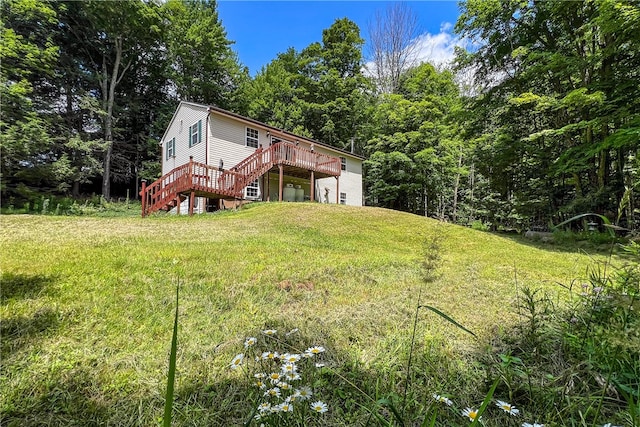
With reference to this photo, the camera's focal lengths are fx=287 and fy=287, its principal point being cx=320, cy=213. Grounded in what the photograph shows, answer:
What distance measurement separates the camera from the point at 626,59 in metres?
8.52

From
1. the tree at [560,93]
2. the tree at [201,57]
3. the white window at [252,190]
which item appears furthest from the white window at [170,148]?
the tree at [560,93]

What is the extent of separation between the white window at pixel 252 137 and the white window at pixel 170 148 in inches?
183

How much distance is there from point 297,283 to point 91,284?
1931mm

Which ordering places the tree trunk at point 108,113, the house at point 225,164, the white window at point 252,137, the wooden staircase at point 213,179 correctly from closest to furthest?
the wooden staircase at point 213,179
the house at point 225,164
the white window at point 252,137
the tree trunk at point 108,113

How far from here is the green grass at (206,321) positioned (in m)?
1.41

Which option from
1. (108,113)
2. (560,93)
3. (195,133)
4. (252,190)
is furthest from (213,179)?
(560,93)

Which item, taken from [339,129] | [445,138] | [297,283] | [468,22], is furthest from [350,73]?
[297,283]

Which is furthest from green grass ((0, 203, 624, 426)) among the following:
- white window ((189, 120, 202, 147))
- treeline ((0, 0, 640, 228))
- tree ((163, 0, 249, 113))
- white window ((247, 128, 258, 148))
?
tree ((163, 0, 249, 113))

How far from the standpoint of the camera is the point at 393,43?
21891 mm

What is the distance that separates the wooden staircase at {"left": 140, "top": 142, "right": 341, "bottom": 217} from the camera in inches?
423

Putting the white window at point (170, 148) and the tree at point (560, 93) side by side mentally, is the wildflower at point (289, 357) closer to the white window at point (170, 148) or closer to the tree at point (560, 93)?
the tree at point (560, 93)

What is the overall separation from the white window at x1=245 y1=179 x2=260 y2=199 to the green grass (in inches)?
386

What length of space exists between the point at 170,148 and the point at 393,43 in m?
17.8

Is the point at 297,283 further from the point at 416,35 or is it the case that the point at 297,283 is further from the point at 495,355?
the point at 416,35
